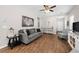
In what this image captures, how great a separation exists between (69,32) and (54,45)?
1.64 feet

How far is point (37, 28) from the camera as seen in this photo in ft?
7.57

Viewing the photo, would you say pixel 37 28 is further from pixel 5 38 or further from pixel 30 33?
pixel 5 38

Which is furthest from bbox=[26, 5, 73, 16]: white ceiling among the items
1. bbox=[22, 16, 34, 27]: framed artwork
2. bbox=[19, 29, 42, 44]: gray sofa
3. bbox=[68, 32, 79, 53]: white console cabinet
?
bbox=[68, 32, 79, 53]: white console cabinet

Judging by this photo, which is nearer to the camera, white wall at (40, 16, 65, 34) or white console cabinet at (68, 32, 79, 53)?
white console cabinet at (68, 32, 79, 53)

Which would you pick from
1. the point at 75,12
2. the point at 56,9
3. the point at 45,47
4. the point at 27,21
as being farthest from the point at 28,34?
the point at 75,12

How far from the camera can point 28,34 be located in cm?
232

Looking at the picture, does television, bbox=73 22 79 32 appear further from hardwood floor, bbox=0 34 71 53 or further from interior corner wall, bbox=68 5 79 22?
hardwood floor, bbox=0 34 71 53

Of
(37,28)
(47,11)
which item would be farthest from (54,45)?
(47,11)

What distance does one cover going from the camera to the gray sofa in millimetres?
2275

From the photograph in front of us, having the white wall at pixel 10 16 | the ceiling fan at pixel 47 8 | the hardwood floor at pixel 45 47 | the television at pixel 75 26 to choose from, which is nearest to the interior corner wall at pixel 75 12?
the television at pixel 75 26

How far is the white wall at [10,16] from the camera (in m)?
2.15

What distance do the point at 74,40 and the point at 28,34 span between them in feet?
3.85

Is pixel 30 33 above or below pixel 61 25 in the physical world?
below

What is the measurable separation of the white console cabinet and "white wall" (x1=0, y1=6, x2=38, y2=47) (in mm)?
1030
